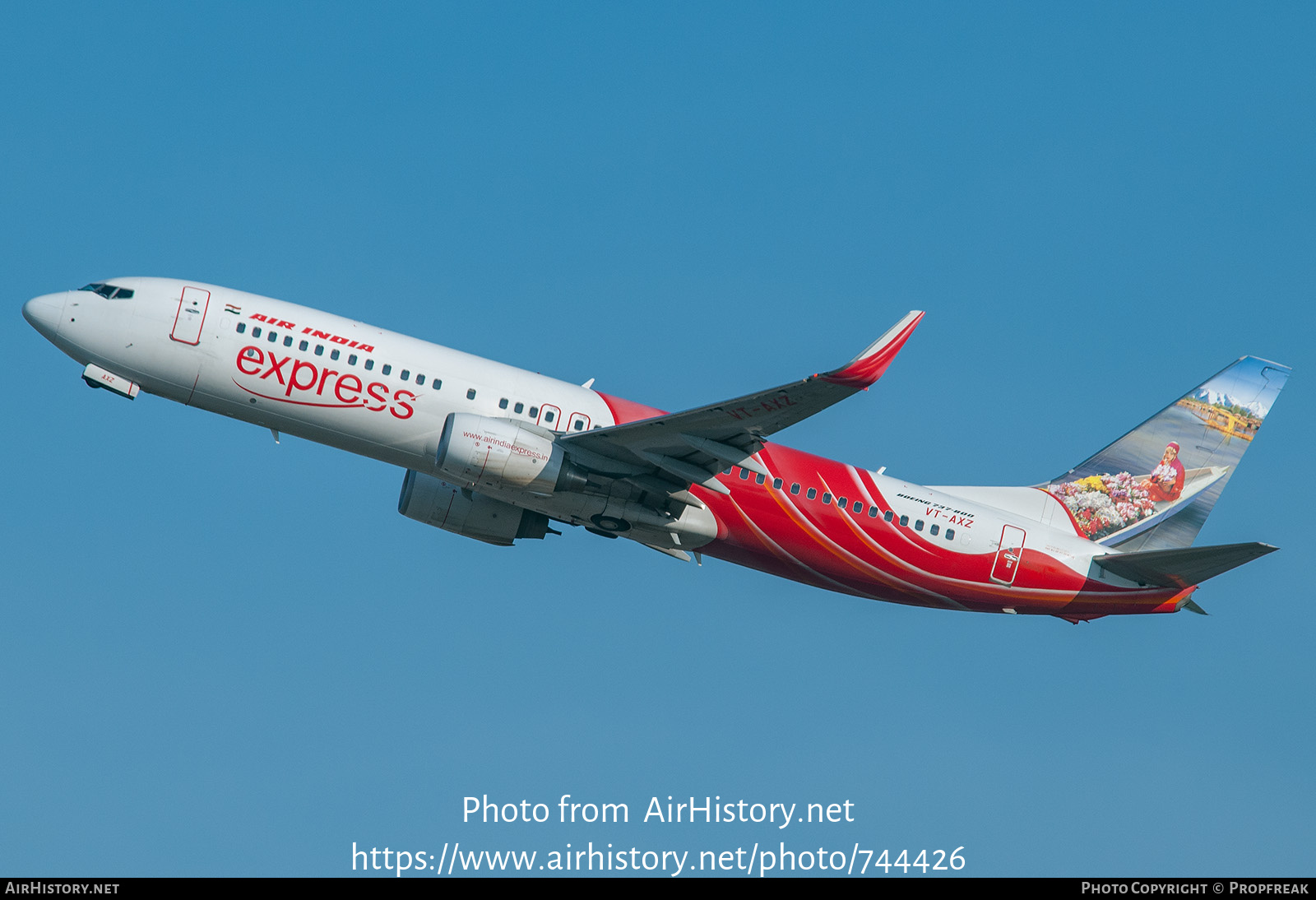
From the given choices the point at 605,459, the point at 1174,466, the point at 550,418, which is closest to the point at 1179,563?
the point at 1174,466

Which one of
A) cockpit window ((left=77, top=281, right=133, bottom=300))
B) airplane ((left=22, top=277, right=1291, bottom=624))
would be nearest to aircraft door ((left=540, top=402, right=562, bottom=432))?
airplane ((left=22, top=277, right=1291, bottom=624))

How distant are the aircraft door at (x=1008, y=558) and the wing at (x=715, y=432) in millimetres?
7758

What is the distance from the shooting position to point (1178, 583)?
128 ft

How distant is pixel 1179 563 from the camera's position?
37.5 m

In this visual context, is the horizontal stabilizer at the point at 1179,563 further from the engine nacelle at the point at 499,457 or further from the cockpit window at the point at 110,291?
the cockpit window at the point at 110,291

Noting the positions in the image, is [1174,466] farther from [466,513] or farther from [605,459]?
[466,513]

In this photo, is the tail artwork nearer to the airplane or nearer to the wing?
the airplane

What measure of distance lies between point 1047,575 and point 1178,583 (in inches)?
151

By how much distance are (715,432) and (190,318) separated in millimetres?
13877

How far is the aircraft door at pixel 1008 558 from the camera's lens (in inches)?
1517

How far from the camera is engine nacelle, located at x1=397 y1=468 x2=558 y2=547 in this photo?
3894cm

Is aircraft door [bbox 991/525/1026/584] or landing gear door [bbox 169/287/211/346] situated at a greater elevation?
landing gear door [bbox 169/287/211/346]

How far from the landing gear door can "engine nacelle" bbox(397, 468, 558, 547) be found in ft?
25.1
